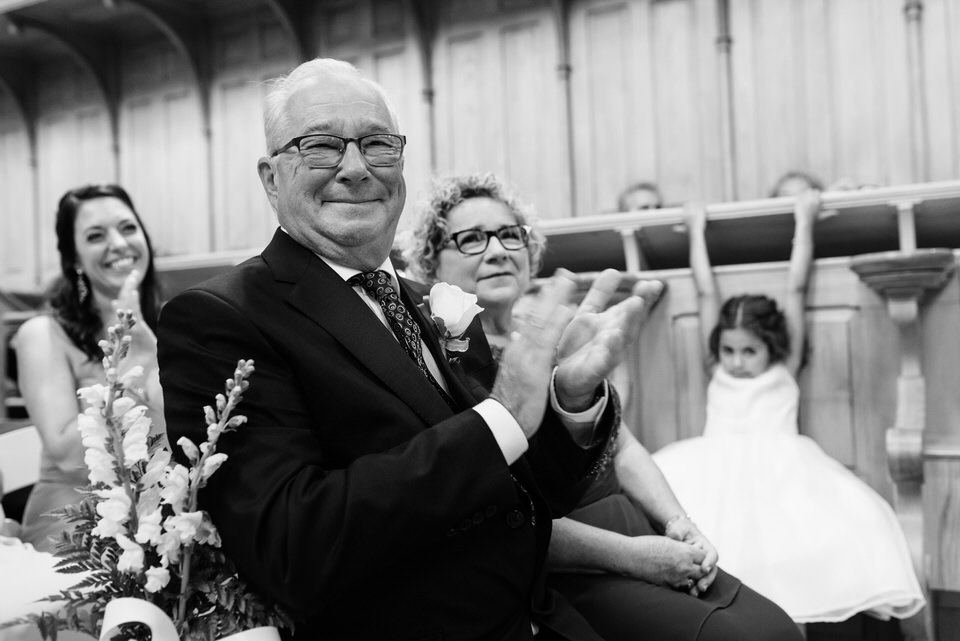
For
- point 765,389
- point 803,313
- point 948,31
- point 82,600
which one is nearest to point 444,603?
point 82,600

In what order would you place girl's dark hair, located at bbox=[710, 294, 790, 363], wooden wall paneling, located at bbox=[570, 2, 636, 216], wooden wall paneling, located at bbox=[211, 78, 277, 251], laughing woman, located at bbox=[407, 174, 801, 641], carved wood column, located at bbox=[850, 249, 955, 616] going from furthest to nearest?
wooden wall paneling, located at bbox=[211, 78, 277, 251] < wooden wall paneling, located at bbox=[570, 2, 636, 216] < girl's dark hair, located at bbox=[710, 294, 790, 363] < carved wood column, located at bbox=[850, 249, 955, 616] < laughing woman, located at bbox=[407, 174, 801, 641]

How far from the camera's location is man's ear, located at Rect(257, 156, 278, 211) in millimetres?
1368

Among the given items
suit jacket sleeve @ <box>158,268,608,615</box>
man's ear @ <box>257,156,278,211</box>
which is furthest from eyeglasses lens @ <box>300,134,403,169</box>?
suit jacket sleeve @ <box>158,268,608,615</box>

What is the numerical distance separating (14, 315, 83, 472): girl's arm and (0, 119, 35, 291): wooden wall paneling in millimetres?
4777

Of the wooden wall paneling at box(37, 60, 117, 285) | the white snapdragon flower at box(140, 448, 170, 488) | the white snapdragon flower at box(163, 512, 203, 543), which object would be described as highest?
the wooden wall paneling at box(37, 60, 117, 285)

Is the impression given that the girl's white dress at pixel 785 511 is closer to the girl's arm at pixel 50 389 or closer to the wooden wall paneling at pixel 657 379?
the wooden wall paneling at pixel 657 379

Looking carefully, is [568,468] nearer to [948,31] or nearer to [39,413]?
[39,413]

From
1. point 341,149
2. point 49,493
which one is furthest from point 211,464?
point 49,493

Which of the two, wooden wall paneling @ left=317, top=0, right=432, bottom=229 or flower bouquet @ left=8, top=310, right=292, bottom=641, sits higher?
wooden wall paneling @ left=317, top=0, right=432, bottom=229

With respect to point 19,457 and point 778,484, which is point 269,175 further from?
point 778,484

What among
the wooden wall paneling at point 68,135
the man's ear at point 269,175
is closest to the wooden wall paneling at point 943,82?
the man's ear at point 269,175

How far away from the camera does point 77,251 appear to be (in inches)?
104

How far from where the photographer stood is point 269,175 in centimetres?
139

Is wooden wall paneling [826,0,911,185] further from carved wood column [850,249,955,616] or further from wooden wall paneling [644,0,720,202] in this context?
carved wood column [850,249,955,616]
